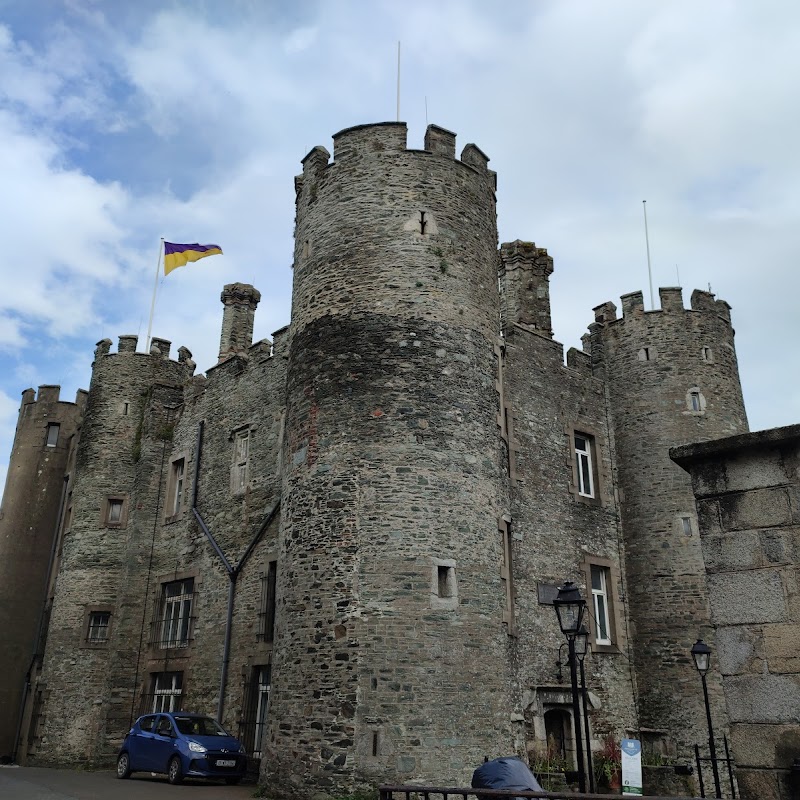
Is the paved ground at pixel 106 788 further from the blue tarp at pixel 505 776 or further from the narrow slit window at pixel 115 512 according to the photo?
the blue tarp at pixel 505 776

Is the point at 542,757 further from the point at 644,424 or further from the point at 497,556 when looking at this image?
the point at 644,424

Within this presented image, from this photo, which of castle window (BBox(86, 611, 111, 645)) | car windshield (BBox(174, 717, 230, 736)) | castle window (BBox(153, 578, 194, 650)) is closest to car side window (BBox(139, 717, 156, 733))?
car windshield (BBox(174, 717, 230, 736))

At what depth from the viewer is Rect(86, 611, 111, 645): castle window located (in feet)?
67.0

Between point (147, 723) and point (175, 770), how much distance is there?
5.56 ft

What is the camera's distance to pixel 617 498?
18.8 metres

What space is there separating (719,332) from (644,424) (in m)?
2.98

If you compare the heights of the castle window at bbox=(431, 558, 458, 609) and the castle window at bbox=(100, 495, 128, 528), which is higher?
the castle window at bbox=(100, 495, 128, 528)

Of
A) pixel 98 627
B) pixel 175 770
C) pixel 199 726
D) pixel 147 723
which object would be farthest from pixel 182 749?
pixel 98 627

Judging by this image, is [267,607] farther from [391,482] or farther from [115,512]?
[115,512]

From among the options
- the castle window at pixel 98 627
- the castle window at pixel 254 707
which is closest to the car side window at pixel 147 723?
the castle window at pixel 254 707

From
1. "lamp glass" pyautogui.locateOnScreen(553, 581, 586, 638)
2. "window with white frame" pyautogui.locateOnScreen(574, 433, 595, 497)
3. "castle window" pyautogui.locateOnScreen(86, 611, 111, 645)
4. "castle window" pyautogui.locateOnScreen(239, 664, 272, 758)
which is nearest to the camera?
"lamp glass" pyautogui.locateOnScreen(553, 581, 586, 638)

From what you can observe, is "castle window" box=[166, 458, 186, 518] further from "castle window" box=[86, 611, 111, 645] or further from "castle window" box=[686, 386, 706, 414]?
"castle window" box=[686, 386, 706, 414]

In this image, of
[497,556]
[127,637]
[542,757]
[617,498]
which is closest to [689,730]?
[542,757]

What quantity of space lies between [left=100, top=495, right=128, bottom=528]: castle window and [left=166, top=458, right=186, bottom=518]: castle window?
51.8 inches
